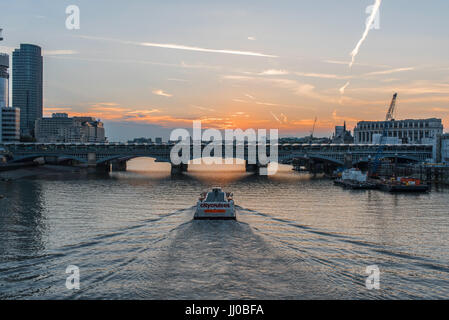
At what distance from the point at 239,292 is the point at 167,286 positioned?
3816 millimetres

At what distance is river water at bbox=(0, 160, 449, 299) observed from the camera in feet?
67.7

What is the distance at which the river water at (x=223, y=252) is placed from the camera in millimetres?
20625

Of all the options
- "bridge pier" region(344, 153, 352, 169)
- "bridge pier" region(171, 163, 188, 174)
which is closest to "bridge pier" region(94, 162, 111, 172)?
"bridge pier" region(171, 163, 188, 174)

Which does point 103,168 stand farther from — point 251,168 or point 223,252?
point 223,252

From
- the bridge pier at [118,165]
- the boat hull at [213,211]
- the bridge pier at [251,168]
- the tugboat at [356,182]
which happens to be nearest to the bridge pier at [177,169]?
the bridge pier at [251,168]

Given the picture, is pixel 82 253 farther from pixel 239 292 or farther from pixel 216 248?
pixel 239 292

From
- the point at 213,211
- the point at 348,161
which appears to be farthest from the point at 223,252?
the point at 348,161

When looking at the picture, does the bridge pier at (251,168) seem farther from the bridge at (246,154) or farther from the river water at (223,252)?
the river water at (223,252)

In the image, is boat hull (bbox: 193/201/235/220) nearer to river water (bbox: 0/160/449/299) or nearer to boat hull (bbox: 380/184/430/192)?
river water (bbox: 0/160/449/299)

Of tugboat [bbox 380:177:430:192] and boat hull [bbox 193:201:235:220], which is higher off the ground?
boat hull [bbox 193:201:235:220]

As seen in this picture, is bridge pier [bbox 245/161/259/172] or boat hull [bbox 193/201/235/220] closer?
boat hull [bbox 193/201/235/220]

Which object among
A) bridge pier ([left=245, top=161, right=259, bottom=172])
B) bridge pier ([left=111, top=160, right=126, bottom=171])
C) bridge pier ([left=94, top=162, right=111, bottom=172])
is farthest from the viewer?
bridge pier ([left=111, top=160, right=126, bottom=171])

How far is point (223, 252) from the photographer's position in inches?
1051
